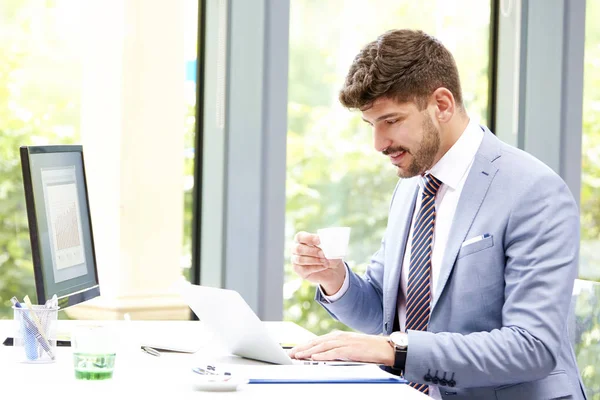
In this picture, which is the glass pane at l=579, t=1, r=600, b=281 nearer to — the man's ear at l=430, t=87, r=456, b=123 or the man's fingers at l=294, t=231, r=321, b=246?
the man's ear at l=430, t=87, r=456, b=123

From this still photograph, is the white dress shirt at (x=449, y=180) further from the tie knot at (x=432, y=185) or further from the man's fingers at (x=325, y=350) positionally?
the man's fingers at (x=325, y=350)

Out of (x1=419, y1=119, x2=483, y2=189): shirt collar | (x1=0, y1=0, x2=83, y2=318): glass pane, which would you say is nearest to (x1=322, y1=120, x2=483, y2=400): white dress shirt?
(x1=419, y1=119, x2=483, y2=189): shirt collar

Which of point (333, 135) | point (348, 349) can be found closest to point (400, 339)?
point (348, 349)

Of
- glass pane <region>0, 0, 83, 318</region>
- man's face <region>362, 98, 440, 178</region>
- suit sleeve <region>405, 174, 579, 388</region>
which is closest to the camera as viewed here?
suit sleeve <region>405, 174, 579, 388</region>

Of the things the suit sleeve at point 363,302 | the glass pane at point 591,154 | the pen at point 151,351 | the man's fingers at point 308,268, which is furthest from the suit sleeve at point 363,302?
the glass pane at point 591,154

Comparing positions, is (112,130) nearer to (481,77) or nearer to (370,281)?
(370,281)

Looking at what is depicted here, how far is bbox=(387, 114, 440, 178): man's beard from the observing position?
6.91 ft

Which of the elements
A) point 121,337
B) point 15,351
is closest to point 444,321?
point 121,337

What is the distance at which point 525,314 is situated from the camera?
1.86 metres

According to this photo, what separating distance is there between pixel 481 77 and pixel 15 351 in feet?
7.90

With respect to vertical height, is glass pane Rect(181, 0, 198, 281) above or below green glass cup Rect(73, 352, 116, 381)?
above

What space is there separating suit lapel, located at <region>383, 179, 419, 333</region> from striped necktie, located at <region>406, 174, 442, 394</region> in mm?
70

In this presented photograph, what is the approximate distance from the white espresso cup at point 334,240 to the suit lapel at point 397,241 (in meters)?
0.32

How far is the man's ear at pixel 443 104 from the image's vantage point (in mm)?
2105
